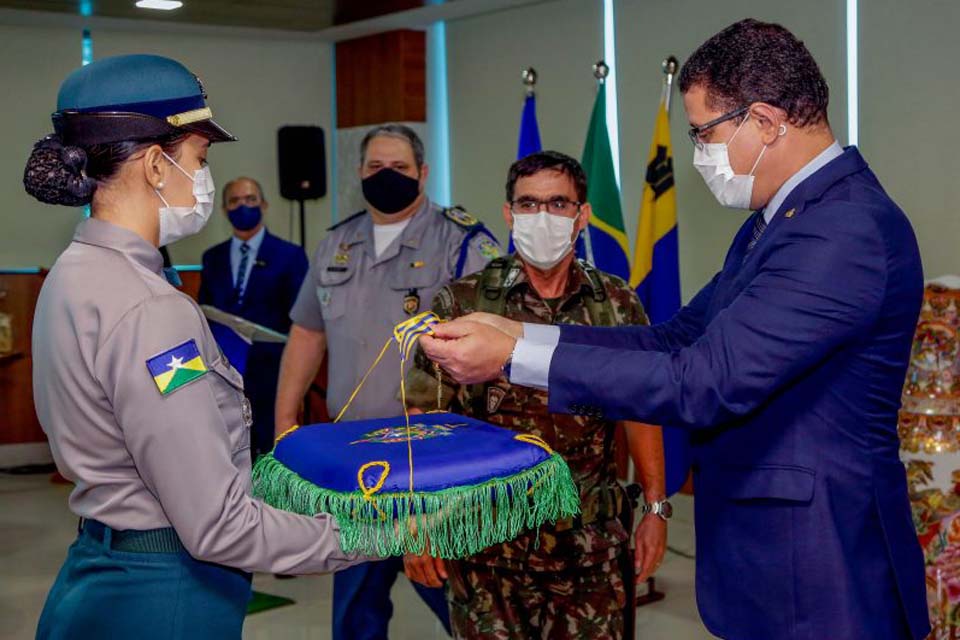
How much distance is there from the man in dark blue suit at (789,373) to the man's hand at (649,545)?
0.85 m

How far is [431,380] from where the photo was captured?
2.82 meters

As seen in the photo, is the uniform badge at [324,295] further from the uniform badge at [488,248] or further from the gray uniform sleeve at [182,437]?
the gray uniform sleeve at [182,437]

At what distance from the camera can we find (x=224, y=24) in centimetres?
784

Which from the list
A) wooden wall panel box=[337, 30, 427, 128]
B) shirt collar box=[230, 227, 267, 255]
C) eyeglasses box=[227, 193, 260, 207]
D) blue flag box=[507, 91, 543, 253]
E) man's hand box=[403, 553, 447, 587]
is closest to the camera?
man's hand box=[403, 553, 447, 587]

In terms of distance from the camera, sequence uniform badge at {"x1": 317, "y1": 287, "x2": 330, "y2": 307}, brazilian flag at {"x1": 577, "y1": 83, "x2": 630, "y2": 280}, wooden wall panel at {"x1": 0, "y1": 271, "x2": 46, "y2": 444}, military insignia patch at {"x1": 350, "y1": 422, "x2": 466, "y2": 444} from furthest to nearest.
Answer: wooden wall panel at {"x1": 0, "y1": 271, "x2": 46, "y2": 444}
brazilian flag at {"x1": 577, "y1": 83, "x2": 630, "y2": 280}
uniform badge at {"x1": 317, "y1": 287, "x2": 330, "y2": 307}
military insignia patch at {"x1": 350, "y1": 422, "x2": 466, "y2": 444}

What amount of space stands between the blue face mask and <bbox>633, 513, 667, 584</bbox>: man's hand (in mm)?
3910

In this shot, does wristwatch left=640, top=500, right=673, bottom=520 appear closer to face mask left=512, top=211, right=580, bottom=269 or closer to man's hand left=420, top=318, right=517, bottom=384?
face mask left=512, top=211, right=580, bottom=269

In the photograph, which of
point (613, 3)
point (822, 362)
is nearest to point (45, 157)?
point (822, 362)

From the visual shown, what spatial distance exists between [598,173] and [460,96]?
8.68 feet

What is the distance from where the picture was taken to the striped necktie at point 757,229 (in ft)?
6.71

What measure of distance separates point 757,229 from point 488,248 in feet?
5.32

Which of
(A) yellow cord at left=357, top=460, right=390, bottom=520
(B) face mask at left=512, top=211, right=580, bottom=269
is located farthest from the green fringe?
(B) face mask at left=512, top=211, right=580, bottom=269

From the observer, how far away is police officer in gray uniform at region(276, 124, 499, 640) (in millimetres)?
3592

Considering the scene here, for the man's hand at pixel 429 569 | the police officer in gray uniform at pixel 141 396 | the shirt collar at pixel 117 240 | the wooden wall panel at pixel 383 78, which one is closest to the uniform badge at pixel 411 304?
the man's hand at pixel 429 569
